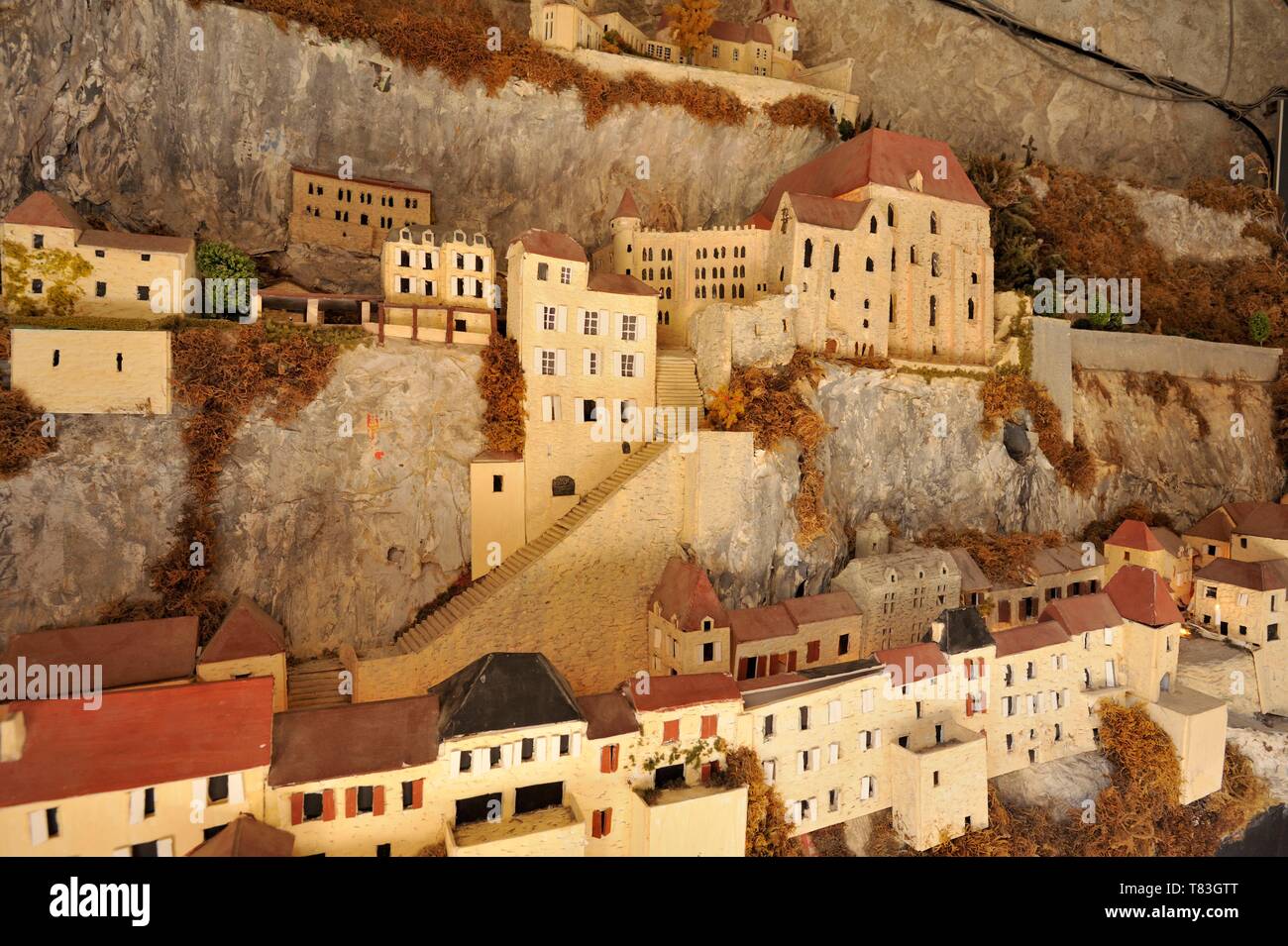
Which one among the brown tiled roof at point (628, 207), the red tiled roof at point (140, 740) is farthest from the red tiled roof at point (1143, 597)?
the red tiled roof at point (140, 740)

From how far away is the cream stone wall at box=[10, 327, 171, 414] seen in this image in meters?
20.8

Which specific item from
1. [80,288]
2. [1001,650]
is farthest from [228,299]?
[1001,650]

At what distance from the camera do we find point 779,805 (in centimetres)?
1852

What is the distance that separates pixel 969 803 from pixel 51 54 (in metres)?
44.5

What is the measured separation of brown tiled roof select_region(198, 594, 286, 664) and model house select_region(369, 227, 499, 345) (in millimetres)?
11203

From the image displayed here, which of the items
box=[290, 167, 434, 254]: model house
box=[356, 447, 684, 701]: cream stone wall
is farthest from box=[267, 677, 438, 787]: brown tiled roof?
box=[290, 167, 434, 254]: model house

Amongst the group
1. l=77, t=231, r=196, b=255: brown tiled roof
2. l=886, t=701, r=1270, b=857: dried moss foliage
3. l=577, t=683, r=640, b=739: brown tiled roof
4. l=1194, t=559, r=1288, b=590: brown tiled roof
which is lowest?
l=886, t=701, r=1270, b=857: dried moss foliage

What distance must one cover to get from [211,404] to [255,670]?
907 centimetres

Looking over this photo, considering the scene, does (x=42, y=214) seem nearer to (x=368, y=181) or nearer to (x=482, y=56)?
(x=368, y=181)

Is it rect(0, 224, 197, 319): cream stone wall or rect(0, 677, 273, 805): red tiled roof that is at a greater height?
rect(0, 224, 197, 319): cream stone wall

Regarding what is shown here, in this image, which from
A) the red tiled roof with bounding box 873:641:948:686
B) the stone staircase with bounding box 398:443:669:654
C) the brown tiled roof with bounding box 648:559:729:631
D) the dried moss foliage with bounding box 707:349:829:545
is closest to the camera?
the red tiled roof with bounding box 873:641:948:686

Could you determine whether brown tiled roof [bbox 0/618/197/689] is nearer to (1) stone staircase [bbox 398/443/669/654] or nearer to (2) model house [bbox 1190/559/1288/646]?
(1) stone staircase [bbox 398/443/669/654]

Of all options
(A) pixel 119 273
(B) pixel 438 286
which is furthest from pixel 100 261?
(B) pixel 438 286

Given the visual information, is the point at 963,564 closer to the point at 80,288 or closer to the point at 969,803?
the point at 969,803
